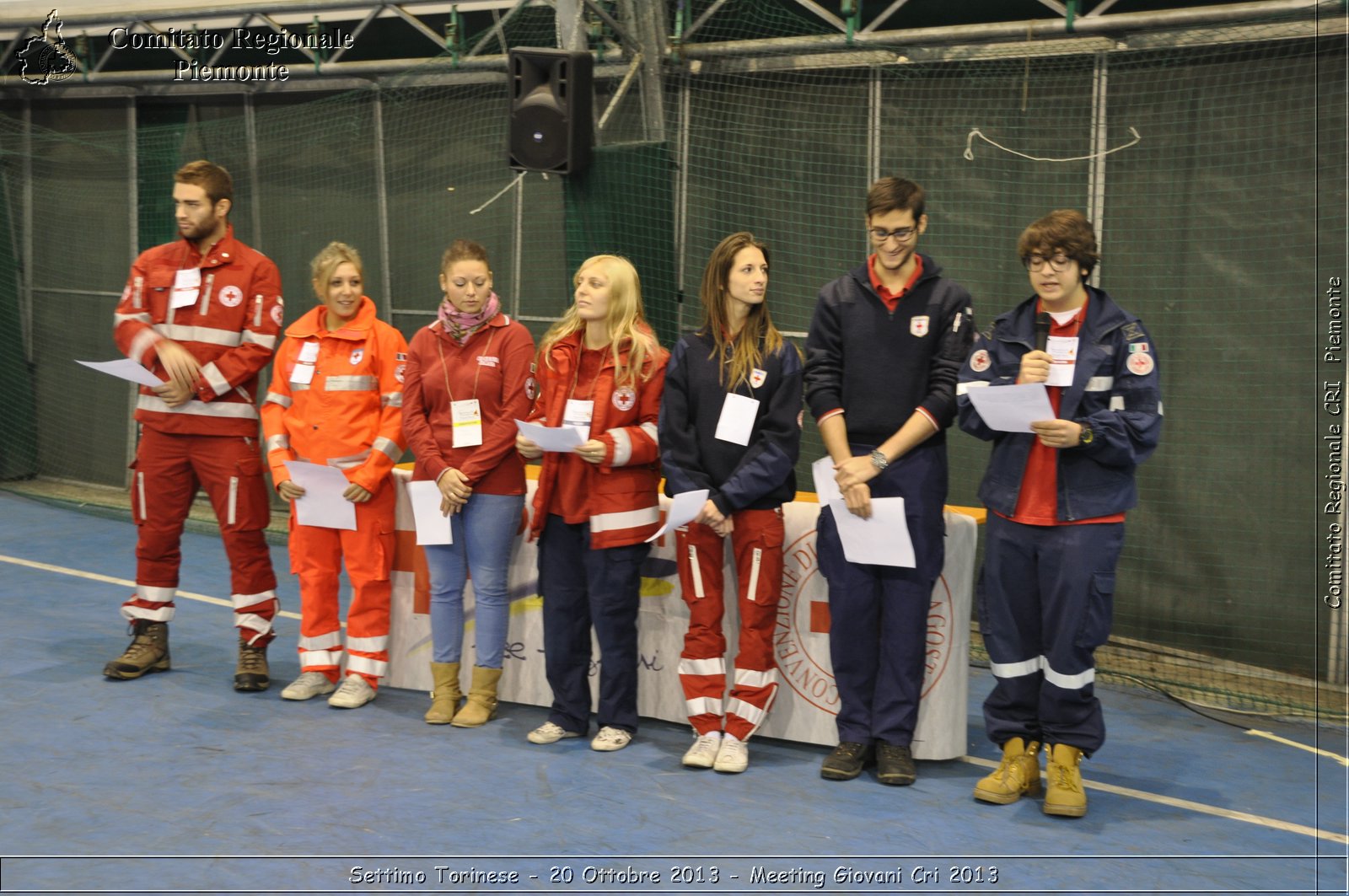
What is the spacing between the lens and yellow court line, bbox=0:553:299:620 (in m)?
6.10

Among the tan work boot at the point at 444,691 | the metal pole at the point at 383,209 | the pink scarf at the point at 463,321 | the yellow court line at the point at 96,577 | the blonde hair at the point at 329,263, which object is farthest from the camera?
the metal pole at the point at 383,209

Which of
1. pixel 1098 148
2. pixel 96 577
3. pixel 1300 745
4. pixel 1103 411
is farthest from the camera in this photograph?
pixel 96 577

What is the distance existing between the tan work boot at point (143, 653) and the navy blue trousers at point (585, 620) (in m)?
1.75

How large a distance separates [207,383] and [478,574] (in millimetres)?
1307

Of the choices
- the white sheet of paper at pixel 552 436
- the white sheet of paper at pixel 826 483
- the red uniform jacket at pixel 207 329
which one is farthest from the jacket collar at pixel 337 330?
the white sheet of paper at pixel 826 483

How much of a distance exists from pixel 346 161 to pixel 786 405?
5.13 metres

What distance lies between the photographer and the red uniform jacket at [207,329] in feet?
15.4

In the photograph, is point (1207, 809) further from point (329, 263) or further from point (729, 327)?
point (329, 263)

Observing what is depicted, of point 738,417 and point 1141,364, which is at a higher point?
point 1141,364

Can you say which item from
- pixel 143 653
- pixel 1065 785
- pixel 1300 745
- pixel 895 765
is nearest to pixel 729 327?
pixel 895 765

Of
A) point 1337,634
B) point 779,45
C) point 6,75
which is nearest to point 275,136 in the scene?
point 6,75

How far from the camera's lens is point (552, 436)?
399cm

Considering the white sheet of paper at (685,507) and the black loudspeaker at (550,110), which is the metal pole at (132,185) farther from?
the white sheet of paper at (685,507)

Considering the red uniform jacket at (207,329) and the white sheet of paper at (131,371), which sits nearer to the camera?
the white sheet of paper at (131,371)
